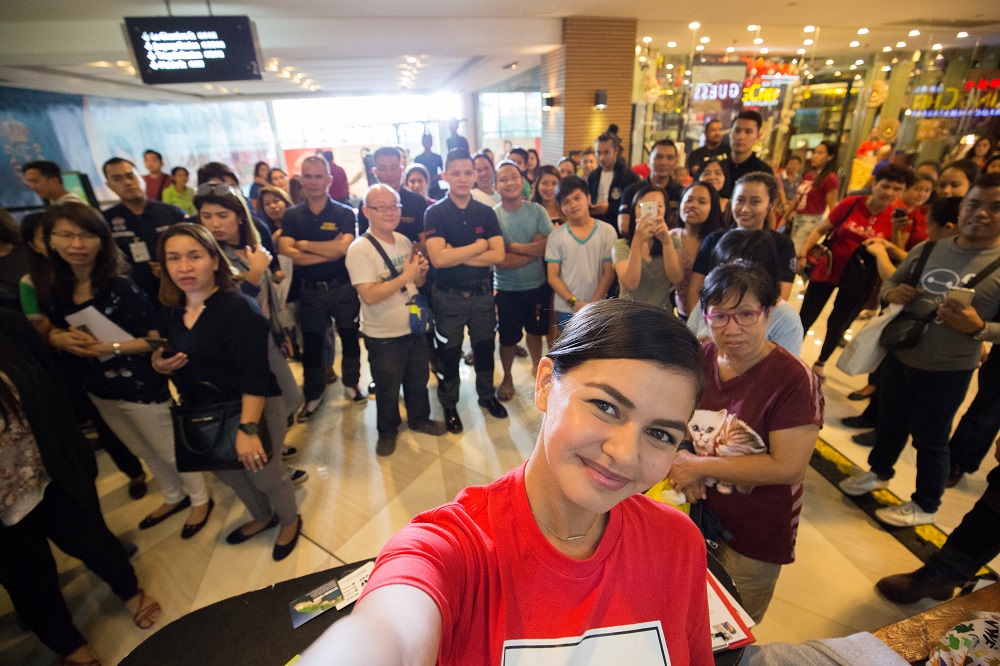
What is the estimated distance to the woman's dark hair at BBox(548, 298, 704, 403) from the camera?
0.70 metres

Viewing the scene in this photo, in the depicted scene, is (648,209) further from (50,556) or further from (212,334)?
(50,556)

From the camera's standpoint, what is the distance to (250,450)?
1.82 metres

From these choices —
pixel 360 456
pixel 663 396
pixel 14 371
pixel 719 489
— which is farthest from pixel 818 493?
pixel 14 371

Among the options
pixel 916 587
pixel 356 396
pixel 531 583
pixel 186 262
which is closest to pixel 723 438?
pixel 531 583

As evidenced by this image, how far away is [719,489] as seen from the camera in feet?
4.55

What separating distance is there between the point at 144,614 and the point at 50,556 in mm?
508

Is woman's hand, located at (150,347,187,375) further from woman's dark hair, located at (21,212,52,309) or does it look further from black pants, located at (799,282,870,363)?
black pants, located at (799,282,870,363)

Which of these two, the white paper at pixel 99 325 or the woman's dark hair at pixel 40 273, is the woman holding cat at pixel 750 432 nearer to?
the white paper at pixel 99 325

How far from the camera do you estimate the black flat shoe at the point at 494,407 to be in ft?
10.7

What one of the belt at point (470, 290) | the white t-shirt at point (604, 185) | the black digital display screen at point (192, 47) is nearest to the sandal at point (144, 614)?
the belt at point (470, 290)

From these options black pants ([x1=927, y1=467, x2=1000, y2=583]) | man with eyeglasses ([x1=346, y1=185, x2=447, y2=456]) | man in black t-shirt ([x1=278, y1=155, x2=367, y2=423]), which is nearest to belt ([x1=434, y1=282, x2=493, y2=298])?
man with eyeglasses ([x1=346, y1=185, x2=447, y2=456])

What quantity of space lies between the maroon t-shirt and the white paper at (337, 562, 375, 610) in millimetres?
1136

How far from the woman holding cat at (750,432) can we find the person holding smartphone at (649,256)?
1071 mm

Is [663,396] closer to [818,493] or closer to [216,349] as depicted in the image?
[216,349]
